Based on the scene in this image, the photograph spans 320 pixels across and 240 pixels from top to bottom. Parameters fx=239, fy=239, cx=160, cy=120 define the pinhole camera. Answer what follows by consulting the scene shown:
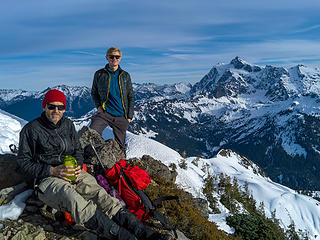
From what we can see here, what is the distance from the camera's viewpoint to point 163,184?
1099cm

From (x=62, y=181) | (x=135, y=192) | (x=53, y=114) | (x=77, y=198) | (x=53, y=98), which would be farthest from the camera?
(x=135, y=192)

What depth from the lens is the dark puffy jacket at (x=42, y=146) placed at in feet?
19.3

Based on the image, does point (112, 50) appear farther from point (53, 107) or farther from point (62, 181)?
point (62, 181)

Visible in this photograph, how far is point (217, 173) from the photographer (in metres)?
39.5

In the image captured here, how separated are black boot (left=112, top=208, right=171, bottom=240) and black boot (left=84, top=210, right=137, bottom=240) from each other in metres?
0.19

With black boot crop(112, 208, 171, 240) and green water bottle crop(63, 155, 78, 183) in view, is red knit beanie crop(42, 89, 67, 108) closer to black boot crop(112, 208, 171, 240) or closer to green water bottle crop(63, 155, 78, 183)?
green water bottle crop(63, 155, 78, 183)

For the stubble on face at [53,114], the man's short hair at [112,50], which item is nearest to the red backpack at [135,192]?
the stubble on face at [53,114]

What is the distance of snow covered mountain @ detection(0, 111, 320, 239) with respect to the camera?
1300 cm

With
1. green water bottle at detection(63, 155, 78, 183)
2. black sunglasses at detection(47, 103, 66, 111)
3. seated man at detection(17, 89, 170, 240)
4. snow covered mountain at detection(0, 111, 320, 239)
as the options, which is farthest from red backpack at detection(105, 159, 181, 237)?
snow covered mountain at detection(0, 111, 320, 239)

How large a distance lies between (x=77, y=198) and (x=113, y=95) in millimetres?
5240

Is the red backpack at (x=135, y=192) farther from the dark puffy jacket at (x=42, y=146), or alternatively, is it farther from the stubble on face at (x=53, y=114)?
the stubble on face at (x=53, y=114)

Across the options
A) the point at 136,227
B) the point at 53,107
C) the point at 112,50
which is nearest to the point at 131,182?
the point at 136,227

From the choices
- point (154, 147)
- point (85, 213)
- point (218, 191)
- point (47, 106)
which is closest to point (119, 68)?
point (47, 106)

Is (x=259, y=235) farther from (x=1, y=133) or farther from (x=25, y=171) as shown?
(x=1, y=133)
